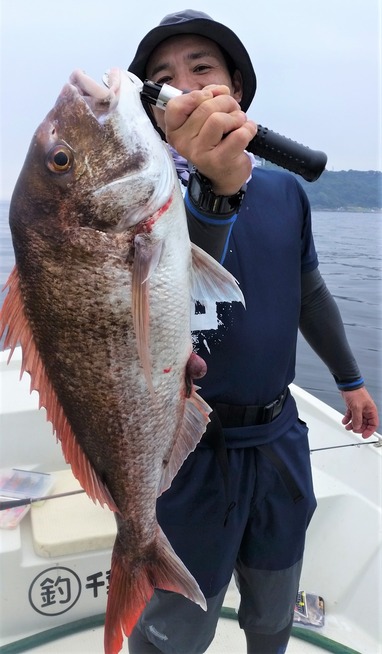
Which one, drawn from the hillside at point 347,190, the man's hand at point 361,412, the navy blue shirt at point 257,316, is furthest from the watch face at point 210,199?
the hillside at point 347,190

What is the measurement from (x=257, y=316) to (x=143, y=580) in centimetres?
92

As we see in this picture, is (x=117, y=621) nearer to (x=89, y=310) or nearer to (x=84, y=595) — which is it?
(x=89, y=310)

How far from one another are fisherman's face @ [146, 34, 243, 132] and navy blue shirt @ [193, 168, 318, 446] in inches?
16.8

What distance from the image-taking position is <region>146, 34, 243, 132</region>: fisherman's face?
1.82 m

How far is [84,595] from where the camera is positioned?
2.69 m

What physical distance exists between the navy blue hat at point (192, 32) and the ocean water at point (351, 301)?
75 centimetres

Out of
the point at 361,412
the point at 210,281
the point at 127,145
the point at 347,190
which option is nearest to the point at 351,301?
the point at 347,190

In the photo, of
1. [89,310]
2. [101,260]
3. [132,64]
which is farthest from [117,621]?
[132,64]

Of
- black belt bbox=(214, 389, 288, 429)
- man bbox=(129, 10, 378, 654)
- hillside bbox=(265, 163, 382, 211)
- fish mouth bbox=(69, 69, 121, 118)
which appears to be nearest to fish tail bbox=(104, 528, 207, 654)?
man bbox=(129, 10, 378, 654)

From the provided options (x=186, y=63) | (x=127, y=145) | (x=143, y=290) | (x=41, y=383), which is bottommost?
(x=41, y=383)

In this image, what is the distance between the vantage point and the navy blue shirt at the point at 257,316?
1.79m

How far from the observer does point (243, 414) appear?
1.85m

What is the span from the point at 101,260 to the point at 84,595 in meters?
2.15

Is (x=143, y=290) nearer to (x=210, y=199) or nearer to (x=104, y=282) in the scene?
(x=104, y=282)
